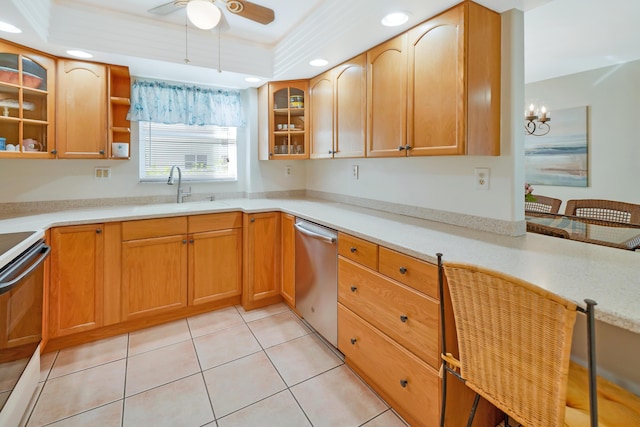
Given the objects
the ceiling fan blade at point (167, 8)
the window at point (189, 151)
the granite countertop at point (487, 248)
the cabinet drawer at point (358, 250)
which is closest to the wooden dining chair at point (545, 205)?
the granite countertop at point (487, 248)

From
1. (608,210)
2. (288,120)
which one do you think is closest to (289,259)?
(288,120)

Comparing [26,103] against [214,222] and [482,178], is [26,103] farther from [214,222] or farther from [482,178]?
[482,178]

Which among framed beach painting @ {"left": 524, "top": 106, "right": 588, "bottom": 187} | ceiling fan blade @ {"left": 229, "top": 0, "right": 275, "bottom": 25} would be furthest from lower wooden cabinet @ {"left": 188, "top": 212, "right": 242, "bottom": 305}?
framed beach painting @ {"left": 524, "top": 106, "right": 588, "bottom": 187}

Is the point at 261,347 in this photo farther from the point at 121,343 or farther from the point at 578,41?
the point at 578,41

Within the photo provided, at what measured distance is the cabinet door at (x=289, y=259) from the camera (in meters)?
2.65

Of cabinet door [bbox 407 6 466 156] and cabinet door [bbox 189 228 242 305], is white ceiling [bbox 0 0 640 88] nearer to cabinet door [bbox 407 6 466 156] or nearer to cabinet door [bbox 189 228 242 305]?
cabinet door [bbox 407 6 466 156]

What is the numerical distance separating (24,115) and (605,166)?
17.5 ft

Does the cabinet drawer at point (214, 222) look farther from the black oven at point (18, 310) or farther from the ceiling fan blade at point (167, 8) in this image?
the ceiling fan blade at point (167, 8)

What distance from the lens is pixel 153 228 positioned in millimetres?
2453

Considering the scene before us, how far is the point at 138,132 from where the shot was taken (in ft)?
9.57

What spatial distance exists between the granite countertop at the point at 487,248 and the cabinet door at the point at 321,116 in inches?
20.2

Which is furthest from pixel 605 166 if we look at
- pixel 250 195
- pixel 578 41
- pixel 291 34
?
pixel 250 195

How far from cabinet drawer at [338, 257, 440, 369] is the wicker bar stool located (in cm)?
31

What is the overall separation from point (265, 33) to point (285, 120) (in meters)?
0.77
